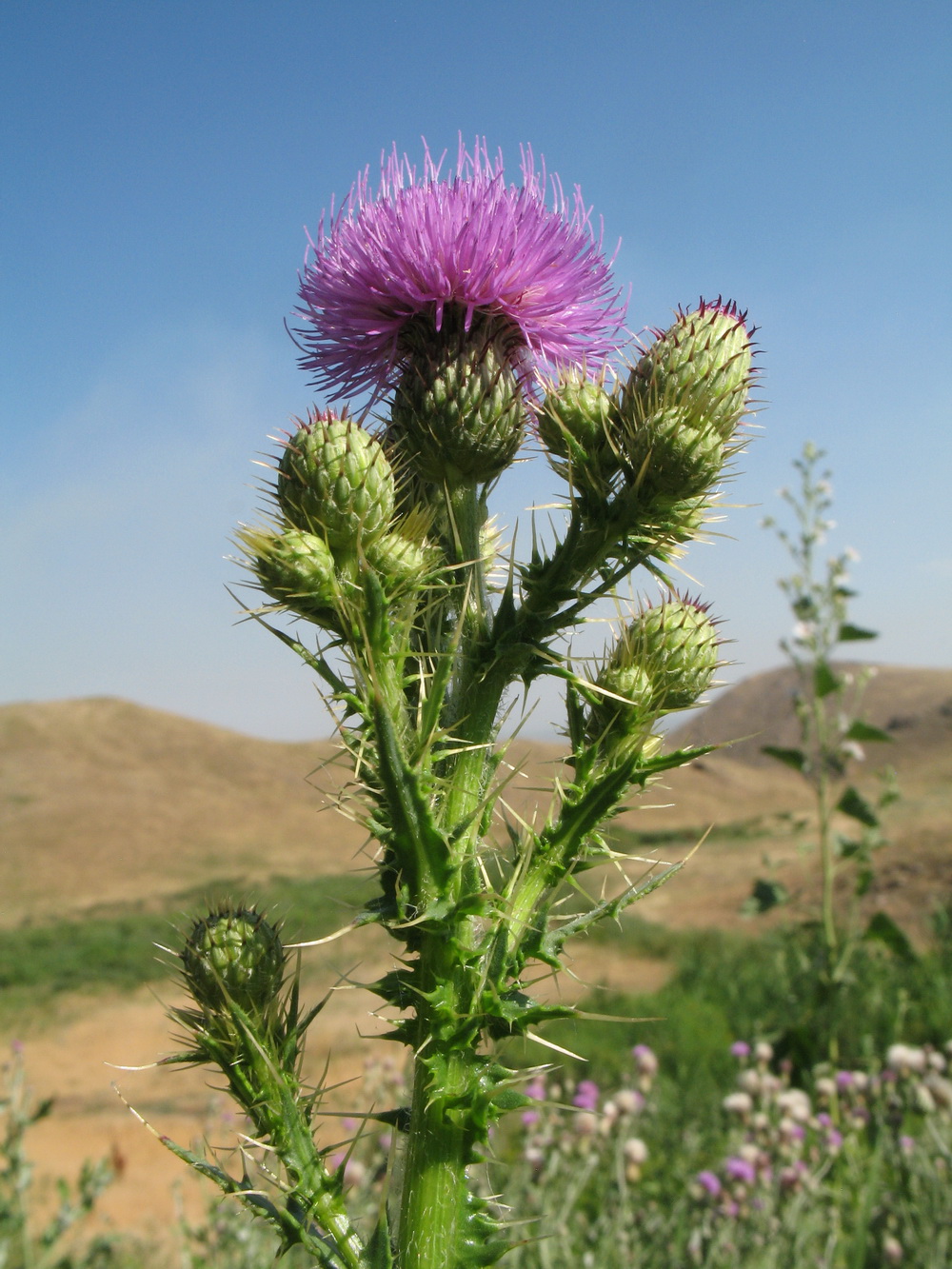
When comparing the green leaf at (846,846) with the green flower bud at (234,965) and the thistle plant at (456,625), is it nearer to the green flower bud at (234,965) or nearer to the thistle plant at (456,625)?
the thistle plant at (456,625)

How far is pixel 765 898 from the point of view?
698cm

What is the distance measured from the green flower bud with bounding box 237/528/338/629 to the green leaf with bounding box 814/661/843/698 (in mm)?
5515

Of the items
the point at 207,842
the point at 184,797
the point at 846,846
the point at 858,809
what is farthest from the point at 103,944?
the point at 858,809

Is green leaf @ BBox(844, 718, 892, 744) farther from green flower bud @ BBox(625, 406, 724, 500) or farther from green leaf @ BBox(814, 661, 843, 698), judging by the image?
green flower bud @ BBox(625, 406, 724, 500)

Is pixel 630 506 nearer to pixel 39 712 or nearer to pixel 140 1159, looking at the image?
pixel 140 1159

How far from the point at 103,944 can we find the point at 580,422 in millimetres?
24183

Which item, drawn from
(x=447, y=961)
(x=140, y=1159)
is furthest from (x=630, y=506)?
(x=140, y=1159)

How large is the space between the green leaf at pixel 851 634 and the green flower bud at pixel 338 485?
5.80 m

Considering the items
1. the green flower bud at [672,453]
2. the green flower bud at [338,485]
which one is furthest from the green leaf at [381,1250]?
the green flower bud at [672,453]

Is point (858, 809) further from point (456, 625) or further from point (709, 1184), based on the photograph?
point (456, 625)

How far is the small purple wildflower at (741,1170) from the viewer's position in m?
4.84

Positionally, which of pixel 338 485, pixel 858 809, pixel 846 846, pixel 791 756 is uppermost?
pixel 338 485

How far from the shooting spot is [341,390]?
254 centimetres

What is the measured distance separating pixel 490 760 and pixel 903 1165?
4264mm
